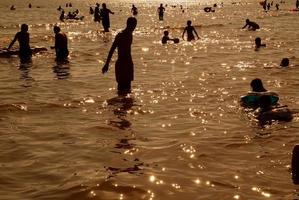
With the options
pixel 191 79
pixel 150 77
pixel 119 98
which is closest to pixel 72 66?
pixel 150 77

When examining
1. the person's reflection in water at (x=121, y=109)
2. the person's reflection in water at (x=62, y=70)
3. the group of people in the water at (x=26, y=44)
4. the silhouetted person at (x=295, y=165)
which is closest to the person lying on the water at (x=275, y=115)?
the person's reflection in water at (x=121, y=109)

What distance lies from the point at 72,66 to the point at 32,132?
9811 mm

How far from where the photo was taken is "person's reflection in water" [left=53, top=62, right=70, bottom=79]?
15789 mm

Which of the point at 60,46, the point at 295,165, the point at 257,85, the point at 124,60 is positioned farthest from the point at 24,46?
the point at 295,165

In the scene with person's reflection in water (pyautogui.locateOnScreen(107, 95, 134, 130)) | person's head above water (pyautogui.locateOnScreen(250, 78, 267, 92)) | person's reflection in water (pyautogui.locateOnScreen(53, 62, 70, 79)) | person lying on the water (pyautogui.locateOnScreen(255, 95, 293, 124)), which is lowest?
person's reflection in water (pyautogui.locateOnScreen(53, 62, 70, 79))

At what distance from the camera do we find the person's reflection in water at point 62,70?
15.8m

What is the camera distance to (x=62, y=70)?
56.7 ft

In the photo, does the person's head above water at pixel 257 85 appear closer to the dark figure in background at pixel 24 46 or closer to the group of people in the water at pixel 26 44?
the group of people in the water at pixel 26 44

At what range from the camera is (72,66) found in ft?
60.3

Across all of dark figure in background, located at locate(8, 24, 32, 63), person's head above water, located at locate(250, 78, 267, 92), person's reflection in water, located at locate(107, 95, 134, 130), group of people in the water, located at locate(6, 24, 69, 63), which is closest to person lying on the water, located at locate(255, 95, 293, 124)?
person's head above water, located at locate(250, 78, 267, 92)

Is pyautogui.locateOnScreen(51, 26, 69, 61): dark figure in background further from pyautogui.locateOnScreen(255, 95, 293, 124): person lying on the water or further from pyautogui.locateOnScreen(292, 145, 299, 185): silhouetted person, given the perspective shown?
pyautogui.locateOnScreen(292, 145, 299, 185): silhouetted person

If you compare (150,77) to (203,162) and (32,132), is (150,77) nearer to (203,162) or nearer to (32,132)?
(32,132)

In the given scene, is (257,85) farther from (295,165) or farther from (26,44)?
(26,44)

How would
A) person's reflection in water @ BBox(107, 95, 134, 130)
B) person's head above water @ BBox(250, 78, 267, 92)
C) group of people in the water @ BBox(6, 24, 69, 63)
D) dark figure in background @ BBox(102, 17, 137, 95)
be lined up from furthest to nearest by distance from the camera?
group of people in the water @ BBox(6, 24, 69, 63) → dark figure in background @ BBox(102, 17, 137, 95) → person's head above water @ BBox(250, 78, 267, 92) → person's reflection in water @ BBox(107, 95, 134, 130)
